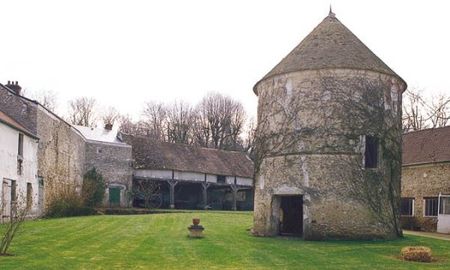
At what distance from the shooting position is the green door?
132 feet

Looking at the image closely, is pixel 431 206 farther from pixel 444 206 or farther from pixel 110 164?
pixel 110 164

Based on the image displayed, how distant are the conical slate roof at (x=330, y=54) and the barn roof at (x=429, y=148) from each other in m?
7.03

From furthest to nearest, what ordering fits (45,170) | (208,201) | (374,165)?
(208,201) → (45,170) → (374,165)

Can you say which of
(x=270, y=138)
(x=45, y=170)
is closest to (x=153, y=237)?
(x=270, y=138)

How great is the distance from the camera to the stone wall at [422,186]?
85.0 ft

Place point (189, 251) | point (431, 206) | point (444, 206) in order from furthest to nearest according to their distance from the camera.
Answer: point (431, 206), point (444, 206), point (189, 251)

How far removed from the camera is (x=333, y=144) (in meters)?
19.3

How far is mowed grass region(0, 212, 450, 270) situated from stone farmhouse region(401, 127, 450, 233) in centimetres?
662

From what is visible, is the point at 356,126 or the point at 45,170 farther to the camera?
the point at 45,170

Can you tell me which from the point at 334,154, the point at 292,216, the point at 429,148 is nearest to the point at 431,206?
the point at 429,148

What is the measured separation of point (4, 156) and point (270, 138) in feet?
40.0

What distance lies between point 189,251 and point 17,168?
45.7 ft

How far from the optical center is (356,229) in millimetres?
18828

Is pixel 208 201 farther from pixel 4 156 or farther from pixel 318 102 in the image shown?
pixel 318 102
